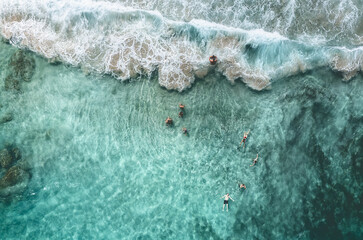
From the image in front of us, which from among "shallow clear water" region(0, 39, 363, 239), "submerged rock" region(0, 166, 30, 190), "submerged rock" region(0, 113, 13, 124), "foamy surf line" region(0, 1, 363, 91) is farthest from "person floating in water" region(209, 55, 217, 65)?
"submerged rock" region(0, 166, 30, 190)

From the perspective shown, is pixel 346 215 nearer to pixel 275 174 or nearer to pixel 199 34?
pixel 275 174

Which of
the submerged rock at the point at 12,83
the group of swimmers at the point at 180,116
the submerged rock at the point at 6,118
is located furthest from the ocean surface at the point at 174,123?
the group of swimmers at the point at 180,116

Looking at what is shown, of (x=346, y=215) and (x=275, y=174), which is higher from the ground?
(x=275, y=174)

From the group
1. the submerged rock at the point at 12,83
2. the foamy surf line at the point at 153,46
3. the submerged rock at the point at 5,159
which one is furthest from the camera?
the submerged rock at the point at 12,83

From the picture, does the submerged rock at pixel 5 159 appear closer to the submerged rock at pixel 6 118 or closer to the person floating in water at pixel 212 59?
the submerged rock at pixel 6 118

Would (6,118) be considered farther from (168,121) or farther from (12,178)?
(168,121)

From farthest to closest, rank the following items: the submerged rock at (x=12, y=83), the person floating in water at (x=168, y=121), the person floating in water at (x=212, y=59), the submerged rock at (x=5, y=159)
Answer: the submerged rock at (x=12, y=83) → the submerged rock at (x=5, y=159) → the person floating in water at (x=168, y=121) → the person floating in water at (x=212, y=59)

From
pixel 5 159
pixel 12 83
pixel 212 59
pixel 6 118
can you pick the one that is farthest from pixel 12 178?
pixel 212 59

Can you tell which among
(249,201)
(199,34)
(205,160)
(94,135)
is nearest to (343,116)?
(249,201)
